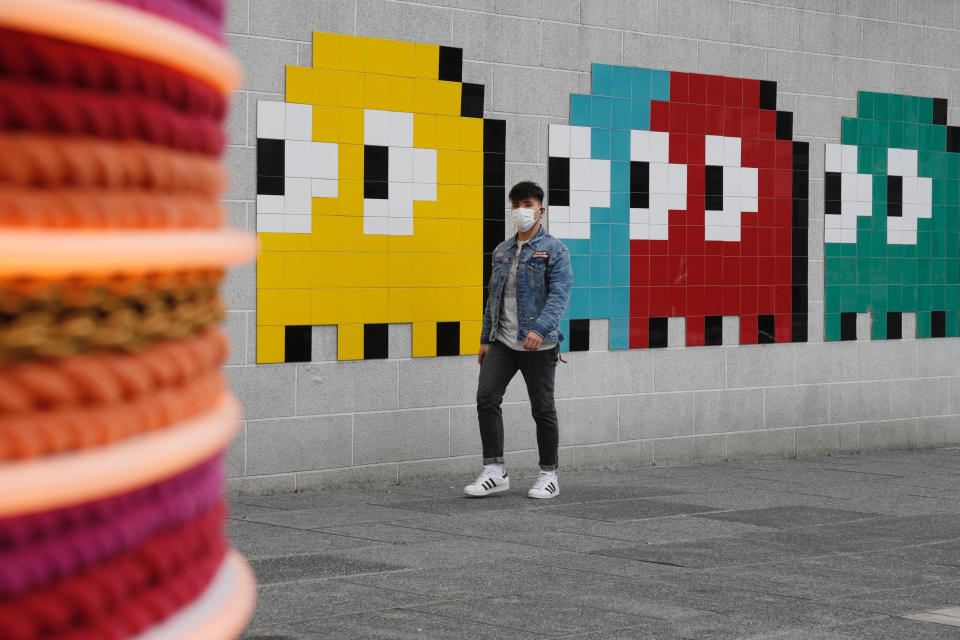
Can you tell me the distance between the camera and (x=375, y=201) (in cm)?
855

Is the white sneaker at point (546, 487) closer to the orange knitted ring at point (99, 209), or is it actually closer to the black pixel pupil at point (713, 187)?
the black pixel pupil at point (713, 187)

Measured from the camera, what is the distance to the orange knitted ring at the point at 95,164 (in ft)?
2.02

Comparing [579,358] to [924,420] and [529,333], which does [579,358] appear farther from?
[924,420]

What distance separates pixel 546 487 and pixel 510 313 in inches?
41.0

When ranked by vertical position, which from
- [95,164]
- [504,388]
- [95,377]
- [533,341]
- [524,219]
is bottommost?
[504,388]

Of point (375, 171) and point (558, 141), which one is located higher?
point (558, 141)

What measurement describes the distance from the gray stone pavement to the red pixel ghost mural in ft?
4.50

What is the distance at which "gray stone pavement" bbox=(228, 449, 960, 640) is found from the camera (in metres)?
4.83

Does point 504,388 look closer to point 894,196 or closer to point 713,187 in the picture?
point 713,187

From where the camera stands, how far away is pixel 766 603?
5.19 metres

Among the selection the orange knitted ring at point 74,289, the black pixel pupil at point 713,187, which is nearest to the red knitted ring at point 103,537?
the orange knitted ring at point 74,289

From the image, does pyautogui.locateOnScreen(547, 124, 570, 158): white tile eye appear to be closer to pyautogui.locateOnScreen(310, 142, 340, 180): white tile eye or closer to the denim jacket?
the denim jacket

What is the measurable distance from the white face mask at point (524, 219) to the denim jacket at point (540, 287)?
9 cm

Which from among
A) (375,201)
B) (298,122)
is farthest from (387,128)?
(298,122)
